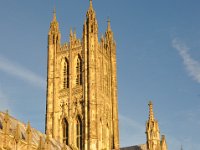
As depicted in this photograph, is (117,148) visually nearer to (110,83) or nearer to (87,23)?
(110,83)

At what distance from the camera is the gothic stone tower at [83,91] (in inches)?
2886

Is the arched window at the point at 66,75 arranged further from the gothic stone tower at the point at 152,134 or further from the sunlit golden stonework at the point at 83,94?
the gothic stone tower at the point at 152,134

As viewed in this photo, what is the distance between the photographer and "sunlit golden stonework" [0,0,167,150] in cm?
7256

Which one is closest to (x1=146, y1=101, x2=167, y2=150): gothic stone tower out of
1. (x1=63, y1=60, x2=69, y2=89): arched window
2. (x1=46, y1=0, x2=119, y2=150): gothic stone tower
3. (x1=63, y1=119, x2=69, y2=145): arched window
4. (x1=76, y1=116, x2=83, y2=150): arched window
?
(x1=46, y1=0, x2=119, y2=150): gothic stone tower

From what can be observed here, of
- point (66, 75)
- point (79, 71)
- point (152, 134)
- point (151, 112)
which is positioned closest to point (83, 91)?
point (79, 71)

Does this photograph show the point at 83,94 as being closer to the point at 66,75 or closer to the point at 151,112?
the point at 66,75

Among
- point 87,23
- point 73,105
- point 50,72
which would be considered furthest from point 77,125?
point 87,23

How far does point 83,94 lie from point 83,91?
0.51 metres

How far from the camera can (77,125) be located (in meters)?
74.4

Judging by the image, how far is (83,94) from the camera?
75.4 meters

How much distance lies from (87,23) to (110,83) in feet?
34.1

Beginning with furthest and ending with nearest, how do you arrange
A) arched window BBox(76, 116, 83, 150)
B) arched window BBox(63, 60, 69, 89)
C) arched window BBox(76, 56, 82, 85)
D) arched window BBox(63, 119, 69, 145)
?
arched window BBox(63, 60, 69, 89), arched window BBox(76, 56, 82, 85), arched window BBox(63, 119, 69, 145), arched window BBox(76, 116, 83, 150)

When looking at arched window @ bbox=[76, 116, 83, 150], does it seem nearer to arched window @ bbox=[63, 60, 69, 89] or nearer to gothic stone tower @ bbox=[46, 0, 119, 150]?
gothic stone tower @ bbox=[46, 0, 119, 150]

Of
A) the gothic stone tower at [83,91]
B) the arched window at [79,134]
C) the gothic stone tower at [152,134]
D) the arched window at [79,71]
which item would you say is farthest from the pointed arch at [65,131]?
the gothic stone tower at [152,134]
